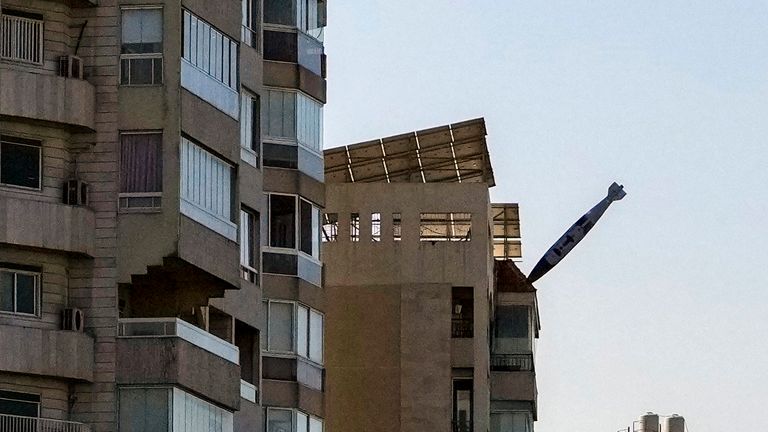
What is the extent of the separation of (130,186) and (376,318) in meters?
29.0

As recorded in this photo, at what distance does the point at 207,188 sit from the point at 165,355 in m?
3.81

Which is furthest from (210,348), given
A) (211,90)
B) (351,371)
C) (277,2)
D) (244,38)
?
(351,371)

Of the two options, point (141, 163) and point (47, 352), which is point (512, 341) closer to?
point (141, 163)

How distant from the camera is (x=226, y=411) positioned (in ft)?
187

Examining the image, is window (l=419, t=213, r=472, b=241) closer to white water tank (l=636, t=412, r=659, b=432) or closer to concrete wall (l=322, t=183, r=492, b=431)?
concrete wall (l=322, t=183, r=492, b=431)

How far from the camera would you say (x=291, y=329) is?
68.4 m

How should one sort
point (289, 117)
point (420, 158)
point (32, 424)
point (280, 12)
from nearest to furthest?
point (32, 424), point (280, 12), point (289, 117), point (420, 158)

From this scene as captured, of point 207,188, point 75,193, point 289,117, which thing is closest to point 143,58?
point 207,188

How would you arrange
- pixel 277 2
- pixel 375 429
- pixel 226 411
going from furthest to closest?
pixel 375 429 → pixel 277 2 → pixel 226 411

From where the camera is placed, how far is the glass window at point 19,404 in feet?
171

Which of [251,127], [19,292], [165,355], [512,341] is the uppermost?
[251,127]

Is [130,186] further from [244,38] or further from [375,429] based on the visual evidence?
[375,429]

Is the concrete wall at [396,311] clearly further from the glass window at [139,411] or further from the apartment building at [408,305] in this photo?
the glass window at [139,411]

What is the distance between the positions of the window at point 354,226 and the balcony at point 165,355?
27.7 m
